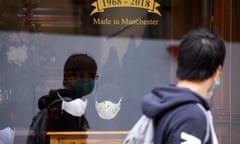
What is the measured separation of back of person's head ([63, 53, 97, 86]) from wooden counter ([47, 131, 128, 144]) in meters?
0.48

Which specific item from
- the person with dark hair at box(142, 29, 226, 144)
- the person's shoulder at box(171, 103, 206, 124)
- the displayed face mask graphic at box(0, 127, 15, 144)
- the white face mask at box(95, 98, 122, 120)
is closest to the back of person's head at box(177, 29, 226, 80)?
the person with dark hair at box(142, 29, 226, 144)

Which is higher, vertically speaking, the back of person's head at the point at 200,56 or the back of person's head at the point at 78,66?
the back of person's head at the point at 200,56

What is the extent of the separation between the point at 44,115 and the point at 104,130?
57cm

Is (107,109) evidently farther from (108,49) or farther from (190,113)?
(190,113)

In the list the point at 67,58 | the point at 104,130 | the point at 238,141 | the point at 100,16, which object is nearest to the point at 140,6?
the point at 100,16

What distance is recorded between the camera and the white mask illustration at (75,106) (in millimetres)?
4805

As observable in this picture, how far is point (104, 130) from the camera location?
501 cm

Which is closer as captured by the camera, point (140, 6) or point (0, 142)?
point (0, 142)

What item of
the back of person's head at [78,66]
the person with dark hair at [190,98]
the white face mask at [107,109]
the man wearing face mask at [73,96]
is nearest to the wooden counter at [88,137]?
the man wearing face mask at [73,96]

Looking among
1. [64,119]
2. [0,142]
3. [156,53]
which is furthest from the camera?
[156,53]

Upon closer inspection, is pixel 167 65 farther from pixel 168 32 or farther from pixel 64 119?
pixel 64 119

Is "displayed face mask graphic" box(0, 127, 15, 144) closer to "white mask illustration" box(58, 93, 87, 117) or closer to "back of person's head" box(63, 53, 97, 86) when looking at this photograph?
"white mask illustration" box(58, 93, 87, 117)

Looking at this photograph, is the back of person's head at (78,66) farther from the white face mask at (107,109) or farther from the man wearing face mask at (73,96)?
the white face mask at (107,109)

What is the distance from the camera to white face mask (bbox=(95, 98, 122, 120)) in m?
5.05
